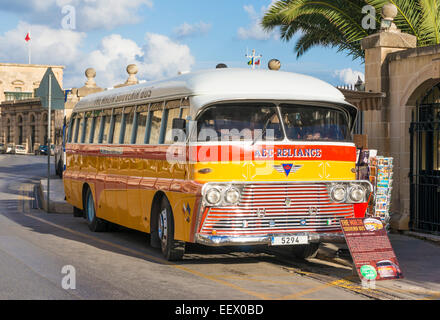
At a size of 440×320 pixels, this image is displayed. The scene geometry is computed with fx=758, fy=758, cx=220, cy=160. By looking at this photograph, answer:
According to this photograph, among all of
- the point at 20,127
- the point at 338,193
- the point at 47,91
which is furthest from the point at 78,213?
the point at 20,127

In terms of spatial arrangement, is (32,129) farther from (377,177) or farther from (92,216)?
(377,177)

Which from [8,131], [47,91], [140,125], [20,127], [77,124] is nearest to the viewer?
[140,125]

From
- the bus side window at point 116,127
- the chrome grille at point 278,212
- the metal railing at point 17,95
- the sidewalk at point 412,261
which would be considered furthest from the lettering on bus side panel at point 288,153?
the metal railing at point 17,95

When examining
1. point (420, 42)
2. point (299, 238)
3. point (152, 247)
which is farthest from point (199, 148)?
point (420, 42)

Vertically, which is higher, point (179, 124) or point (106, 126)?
point (106, 126)

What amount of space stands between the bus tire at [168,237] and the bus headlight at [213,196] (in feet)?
4.22

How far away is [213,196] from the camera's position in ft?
33.5

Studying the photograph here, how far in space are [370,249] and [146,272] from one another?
3039 mm

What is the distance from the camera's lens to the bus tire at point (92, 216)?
51.5 feet

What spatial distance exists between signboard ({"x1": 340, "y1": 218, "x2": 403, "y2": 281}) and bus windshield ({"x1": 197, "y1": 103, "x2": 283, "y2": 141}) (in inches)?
65.7

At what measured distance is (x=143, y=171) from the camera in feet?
41.8

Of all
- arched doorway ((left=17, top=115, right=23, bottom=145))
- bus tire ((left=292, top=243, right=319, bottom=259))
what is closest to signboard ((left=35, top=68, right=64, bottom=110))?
bus tire ((left=292, top=243, right=319, bottom=259))

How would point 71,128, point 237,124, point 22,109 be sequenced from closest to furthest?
point 237,124, point 71,128, point 22,109

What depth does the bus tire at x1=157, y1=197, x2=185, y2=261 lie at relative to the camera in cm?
1128
